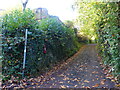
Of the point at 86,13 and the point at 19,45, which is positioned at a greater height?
the point at 86,13

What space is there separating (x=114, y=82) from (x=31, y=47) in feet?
10.8

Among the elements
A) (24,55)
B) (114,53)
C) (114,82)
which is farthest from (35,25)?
(114,82)

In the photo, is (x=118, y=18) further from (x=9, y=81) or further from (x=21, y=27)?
(x=9, y=81)

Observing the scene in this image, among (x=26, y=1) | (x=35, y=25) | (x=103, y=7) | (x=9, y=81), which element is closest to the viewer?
(x=9, y=81)

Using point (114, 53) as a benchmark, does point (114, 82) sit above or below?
below

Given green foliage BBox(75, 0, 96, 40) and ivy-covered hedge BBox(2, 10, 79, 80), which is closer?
ivy-covered hedge BBox(2, 10, 79, 80)

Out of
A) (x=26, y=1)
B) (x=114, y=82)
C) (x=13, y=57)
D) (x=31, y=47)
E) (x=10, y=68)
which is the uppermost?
(x=26, y=1)

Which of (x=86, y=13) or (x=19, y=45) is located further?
(x=86, y=13)

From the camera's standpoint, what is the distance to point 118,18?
489cm

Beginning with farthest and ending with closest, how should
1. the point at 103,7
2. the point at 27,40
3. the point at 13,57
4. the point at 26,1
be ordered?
the point at 26,1, the point at 103,7, the point at 27,40, the point at 13,57

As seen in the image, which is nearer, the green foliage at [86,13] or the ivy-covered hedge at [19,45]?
the ivy-covered hedge at [19,45]

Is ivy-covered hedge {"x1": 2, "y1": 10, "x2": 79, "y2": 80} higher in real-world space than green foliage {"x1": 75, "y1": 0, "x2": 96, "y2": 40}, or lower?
lower

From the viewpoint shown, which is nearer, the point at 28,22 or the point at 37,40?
the point at 28,22

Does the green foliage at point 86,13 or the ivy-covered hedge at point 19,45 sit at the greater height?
the green foliage at point 86,13
